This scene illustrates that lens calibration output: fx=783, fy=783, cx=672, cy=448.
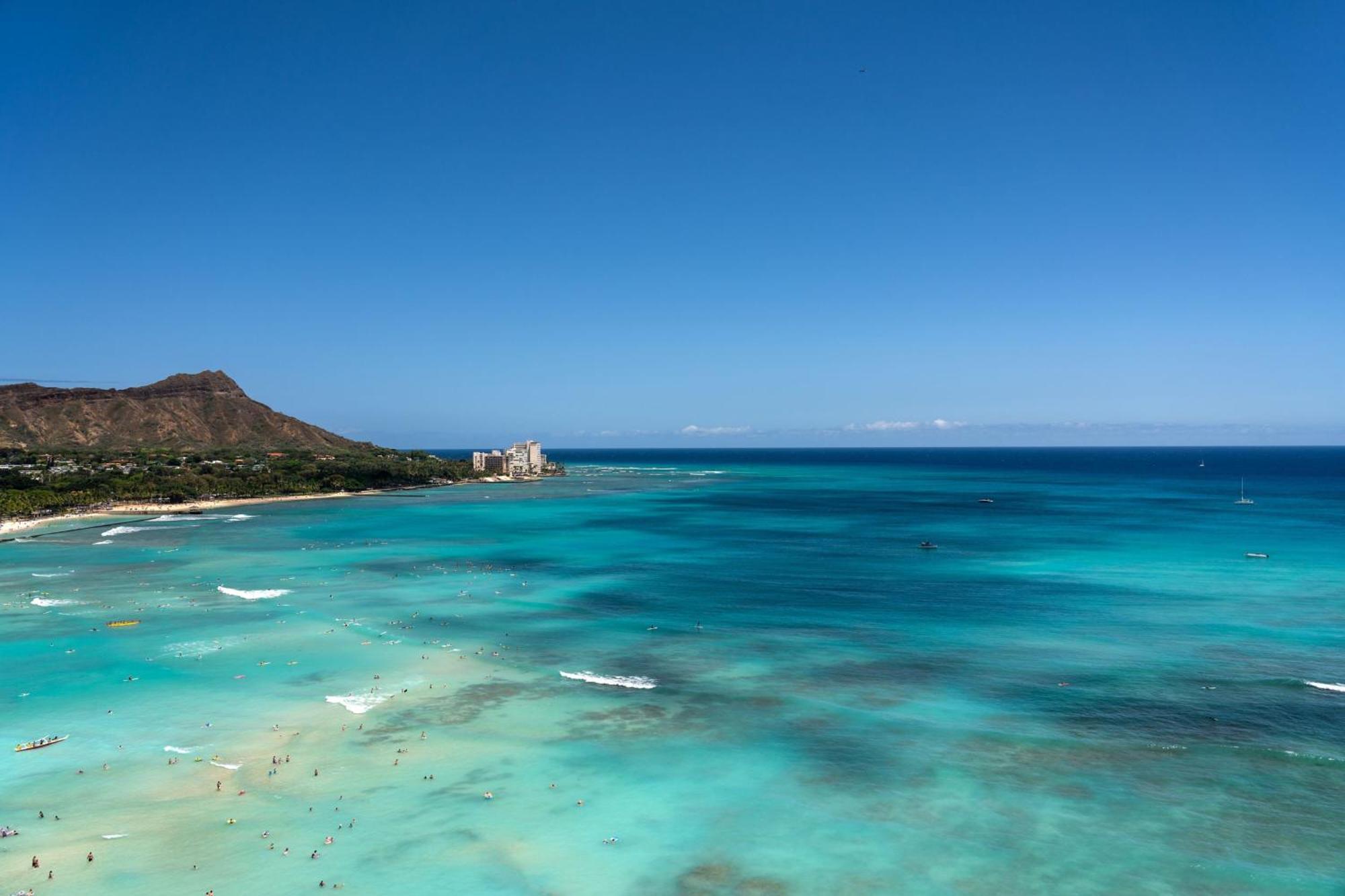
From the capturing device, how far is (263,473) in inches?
6614

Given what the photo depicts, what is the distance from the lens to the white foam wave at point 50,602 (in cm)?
5819

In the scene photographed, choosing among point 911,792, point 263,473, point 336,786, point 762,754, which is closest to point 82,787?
point 336,786

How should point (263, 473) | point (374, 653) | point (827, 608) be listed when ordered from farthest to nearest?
point (263, 473) < point (827, 608) < point (374, 653)

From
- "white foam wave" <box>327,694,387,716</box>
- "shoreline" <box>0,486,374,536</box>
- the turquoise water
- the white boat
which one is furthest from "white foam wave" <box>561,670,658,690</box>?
the white boat

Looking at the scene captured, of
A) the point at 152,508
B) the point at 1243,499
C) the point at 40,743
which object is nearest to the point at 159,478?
the point at 152,508

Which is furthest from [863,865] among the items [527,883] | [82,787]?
[82,787]

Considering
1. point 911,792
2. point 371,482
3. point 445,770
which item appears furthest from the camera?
point 371,482

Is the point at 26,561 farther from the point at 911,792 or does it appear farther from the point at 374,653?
the point at 911,792

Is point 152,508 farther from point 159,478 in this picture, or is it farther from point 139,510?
point 159,478

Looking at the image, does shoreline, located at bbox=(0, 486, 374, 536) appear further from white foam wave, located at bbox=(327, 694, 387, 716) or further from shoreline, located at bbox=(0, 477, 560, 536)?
Answer: white foam wave, located at bbox=(327, 694, 387, 716)

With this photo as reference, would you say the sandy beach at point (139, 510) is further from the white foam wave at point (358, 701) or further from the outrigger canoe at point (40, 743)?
the white foam wave at point (358, 701)

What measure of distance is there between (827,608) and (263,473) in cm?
14796

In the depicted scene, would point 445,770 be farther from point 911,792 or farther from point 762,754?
point 911,792

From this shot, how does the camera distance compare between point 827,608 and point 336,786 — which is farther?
point 827,608
